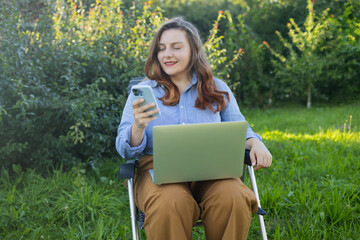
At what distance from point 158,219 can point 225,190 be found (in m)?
0.37

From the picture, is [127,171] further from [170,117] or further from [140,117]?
[170,117]

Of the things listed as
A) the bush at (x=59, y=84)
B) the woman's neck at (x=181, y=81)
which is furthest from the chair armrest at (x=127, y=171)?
the bush at (x=59, y=84)

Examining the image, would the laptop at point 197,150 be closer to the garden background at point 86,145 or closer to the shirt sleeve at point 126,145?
the shirt sleeve at point 126,145

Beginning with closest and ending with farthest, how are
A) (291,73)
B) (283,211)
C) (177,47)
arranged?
(177,47) < (283,211) < (291,73)

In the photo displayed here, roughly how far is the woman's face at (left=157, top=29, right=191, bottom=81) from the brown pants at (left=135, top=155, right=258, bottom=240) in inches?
31.0

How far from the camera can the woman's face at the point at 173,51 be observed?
2.29 meters

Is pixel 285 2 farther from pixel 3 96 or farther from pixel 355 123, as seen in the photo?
pixel 3 96

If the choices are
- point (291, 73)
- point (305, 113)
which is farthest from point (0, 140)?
point (291, 73)

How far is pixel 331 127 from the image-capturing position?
5.13 m

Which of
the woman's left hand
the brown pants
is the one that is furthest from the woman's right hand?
the woman's left hand

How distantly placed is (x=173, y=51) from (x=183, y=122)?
466mm

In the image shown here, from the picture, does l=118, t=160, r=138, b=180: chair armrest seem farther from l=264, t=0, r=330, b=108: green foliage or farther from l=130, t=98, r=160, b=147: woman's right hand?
l=264, t=0, r=330, b=108: green foliage

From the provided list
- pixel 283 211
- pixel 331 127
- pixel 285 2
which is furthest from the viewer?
pixel 285 2

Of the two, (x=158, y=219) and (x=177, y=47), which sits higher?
(x=177, y=47)
